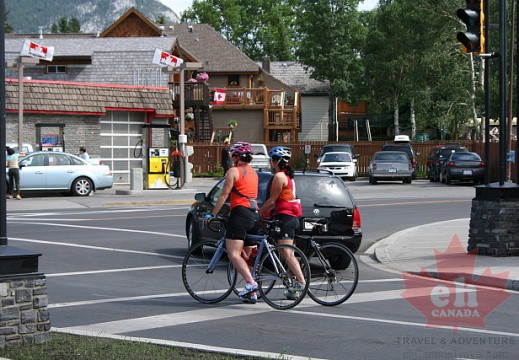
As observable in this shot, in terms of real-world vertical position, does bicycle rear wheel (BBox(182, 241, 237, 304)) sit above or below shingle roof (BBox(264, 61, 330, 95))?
below

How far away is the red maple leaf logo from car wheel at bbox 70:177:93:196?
65.2 ft

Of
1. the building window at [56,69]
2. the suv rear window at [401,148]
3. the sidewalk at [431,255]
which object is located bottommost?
the sidewalk at [431,255]

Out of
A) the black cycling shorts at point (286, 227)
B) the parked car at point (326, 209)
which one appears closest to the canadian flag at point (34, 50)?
the parked car at point (326, 209)

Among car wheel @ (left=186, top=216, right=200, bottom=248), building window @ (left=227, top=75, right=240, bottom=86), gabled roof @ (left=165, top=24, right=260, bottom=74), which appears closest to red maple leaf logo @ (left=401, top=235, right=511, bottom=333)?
car wheel @ (left=186, top=216, right=200, bottom=248)

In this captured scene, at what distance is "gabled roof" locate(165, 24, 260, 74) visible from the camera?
71.6m

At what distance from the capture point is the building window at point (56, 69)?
56719 mm

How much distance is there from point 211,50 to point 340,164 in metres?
28.8

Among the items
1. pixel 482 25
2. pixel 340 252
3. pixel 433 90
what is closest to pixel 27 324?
pixel 340 252

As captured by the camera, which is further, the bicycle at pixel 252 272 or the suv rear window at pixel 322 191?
the suv rear window at pixel 322 191

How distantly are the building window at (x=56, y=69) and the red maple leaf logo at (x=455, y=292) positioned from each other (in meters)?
44.0

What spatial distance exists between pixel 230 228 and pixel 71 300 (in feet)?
7.11

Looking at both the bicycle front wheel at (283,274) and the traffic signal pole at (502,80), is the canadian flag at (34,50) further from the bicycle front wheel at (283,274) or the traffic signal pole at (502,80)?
the bicycle front wheel at (283,274)

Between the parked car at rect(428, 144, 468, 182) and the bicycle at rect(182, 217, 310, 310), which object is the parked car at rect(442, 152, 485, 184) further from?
the bicycle at rect(182, 217, 310, 310)

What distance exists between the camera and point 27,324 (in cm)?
861
